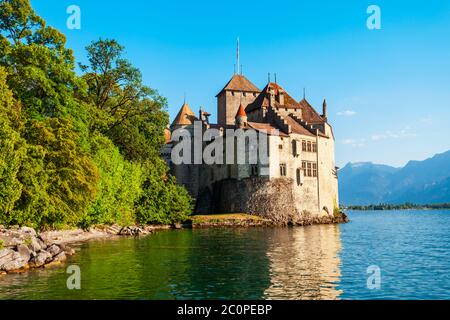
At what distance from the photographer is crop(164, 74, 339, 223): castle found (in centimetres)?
6469

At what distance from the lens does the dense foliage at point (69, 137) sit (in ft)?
95.6

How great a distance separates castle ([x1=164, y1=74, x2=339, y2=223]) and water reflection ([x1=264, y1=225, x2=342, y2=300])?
2699 centimetres

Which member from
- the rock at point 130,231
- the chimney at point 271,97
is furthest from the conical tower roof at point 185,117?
the rock at point 130,231

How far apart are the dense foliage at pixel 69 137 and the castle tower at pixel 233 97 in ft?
90.9

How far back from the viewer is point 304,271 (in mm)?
23797

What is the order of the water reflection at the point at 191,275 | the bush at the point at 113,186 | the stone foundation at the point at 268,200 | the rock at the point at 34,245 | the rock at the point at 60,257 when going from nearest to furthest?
the water reflection at the point at 191,275 < the rock at the point at 34,245 < the rock at the point at 60,257 < the bush at the point at 113,186 < the stone foundation at the point at 268,200

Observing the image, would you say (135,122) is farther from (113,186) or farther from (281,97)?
(281,97)

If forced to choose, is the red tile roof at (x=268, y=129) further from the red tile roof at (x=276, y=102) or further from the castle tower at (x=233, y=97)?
the castle tower at (x=233, y=97)

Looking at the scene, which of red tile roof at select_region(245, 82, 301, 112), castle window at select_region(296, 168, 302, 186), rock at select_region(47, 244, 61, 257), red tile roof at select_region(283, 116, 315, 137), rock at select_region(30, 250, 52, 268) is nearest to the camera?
rock at select_region(30, 250, 52, 268)

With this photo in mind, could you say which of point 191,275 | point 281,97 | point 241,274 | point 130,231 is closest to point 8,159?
point 191,275

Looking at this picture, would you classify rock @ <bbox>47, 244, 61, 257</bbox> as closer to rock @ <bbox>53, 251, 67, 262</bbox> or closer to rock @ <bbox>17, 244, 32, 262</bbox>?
rock @ <bbox>53, 251, 67, 262</bbox>

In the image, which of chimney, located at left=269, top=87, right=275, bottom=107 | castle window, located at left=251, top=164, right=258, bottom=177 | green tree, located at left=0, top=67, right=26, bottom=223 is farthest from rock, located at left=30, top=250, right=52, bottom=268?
chimney, located at left=269, top=87, right=275, bottom=107

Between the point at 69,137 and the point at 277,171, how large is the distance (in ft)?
124
